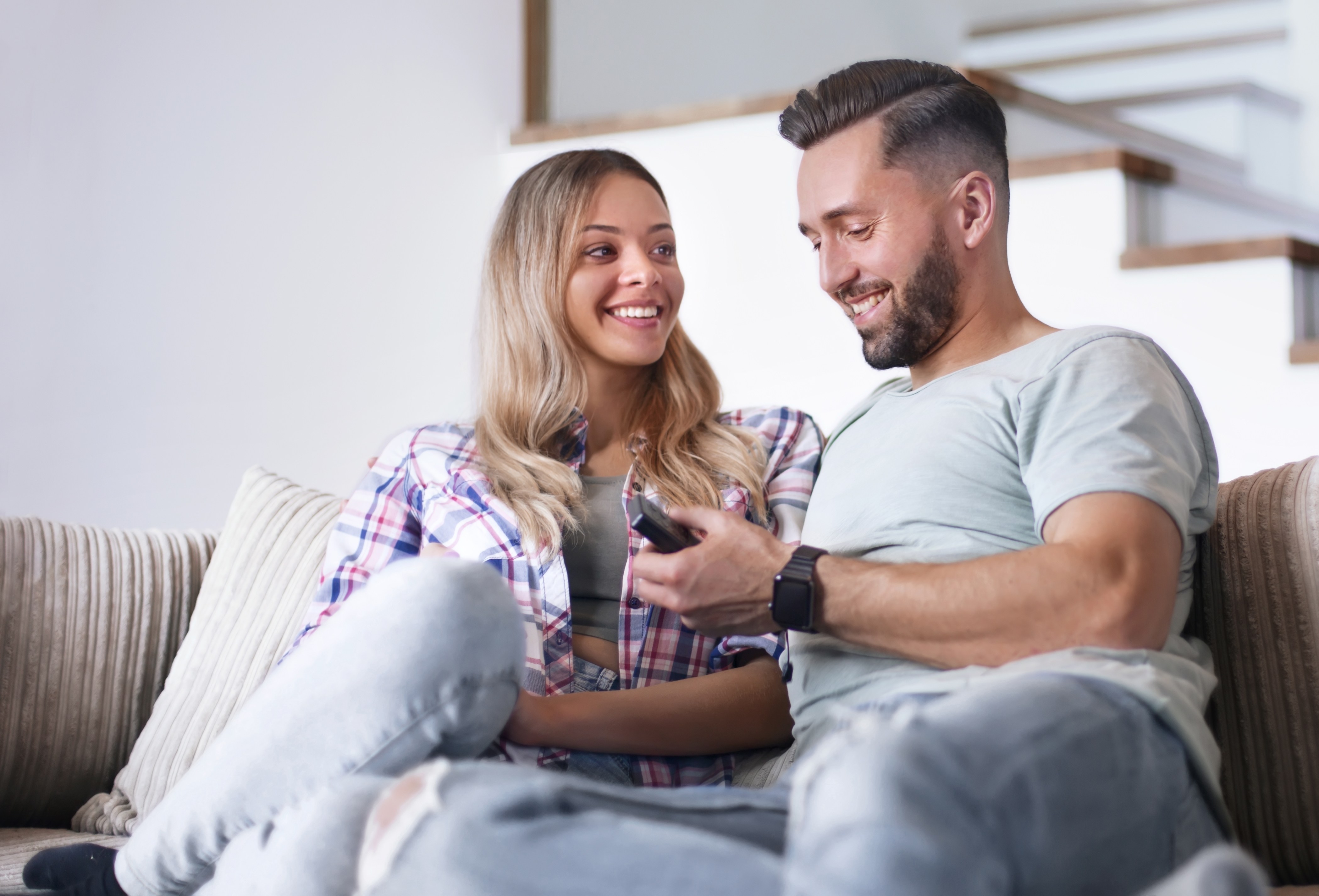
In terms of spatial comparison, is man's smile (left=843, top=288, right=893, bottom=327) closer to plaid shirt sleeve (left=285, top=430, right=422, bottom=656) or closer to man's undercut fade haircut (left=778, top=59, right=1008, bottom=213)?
man's undercut fade haircut (left=778, top=59, right=1008, bottom=213)

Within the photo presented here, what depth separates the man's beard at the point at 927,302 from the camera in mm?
1270

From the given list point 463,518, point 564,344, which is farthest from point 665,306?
point 463,518

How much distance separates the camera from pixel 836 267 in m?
1.32

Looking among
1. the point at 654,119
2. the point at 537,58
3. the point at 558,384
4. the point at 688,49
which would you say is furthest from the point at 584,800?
the point at 688,49

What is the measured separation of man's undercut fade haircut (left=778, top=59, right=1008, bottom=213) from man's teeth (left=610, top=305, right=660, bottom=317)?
0.93ft

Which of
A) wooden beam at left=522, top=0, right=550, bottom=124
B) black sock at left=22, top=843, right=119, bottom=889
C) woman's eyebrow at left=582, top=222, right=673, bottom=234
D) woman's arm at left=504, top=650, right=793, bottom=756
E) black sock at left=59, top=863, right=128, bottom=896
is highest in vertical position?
wooden beam at left=522, top=0, right=550, bottom=124

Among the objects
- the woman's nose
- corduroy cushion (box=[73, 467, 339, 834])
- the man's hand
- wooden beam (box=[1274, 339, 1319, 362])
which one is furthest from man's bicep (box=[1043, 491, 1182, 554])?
wooden beam (box=[1274, 339, 1319, 362])

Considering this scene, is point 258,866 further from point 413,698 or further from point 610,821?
point 610,821

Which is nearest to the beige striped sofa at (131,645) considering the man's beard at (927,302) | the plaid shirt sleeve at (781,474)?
the plaid shirt sleeve at (781,474)

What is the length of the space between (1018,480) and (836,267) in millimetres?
357

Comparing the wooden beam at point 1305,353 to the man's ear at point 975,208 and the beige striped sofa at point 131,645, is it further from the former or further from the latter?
the man's ear at point 975,208

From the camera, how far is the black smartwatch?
3.39ft

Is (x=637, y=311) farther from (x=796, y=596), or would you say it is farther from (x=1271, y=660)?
(x=1271, y=660)

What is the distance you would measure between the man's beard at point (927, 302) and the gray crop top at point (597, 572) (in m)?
0.40
